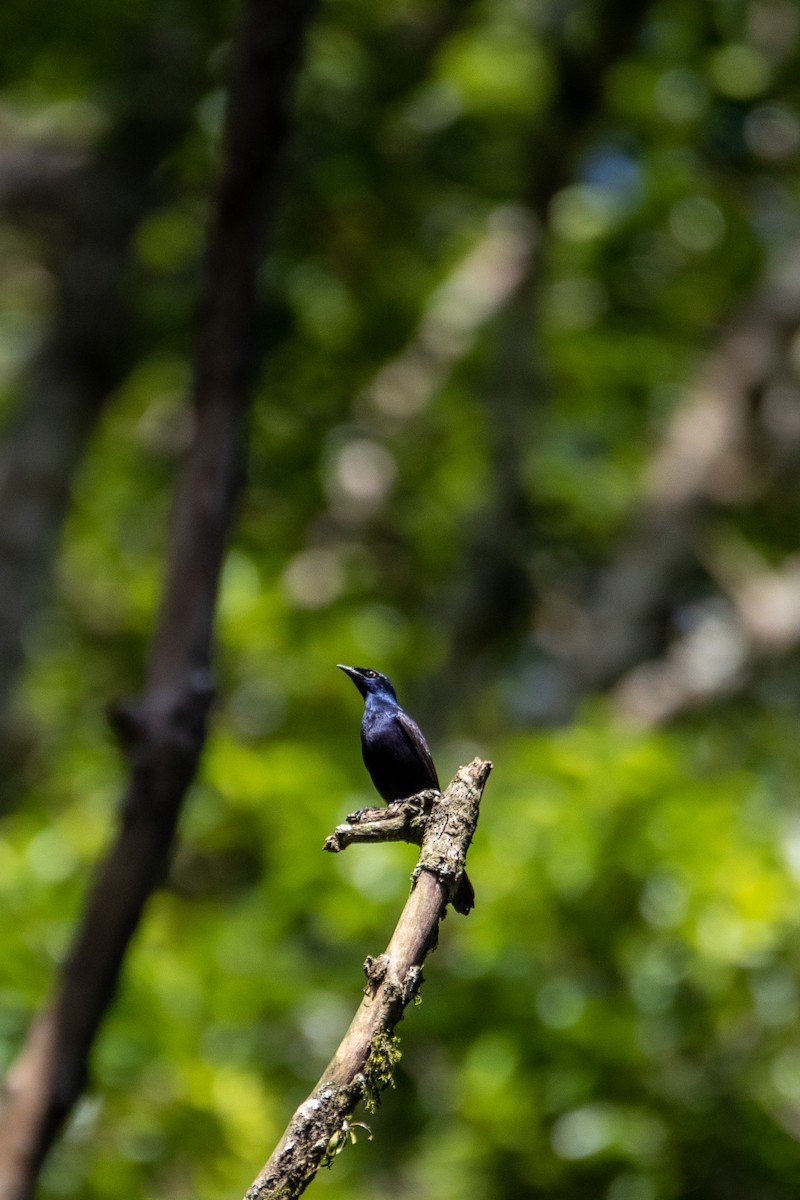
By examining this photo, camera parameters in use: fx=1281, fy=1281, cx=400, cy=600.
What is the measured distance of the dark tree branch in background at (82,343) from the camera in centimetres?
769

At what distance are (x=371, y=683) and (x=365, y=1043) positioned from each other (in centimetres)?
123

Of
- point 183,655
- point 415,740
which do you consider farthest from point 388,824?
point 183,655

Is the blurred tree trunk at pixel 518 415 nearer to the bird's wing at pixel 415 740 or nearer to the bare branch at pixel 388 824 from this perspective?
the bird's wing at pixel 415 740

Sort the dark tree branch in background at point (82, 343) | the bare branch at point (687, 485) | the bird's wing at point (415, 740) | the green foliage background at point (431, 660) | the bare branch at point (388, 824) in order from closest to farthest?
the bare branch at point (388, 824) < the bird's wing at point (415, 740) < the green foliage background at point (431, 660) < the dark tree branch in background at point (82, 343) < the bare branch at point (687, 485)

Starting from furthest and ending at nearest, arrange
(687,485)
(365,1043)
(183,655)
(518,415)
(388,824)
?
(687,485) → (518,415) → (183,655) → (388,824) → (365,1043)

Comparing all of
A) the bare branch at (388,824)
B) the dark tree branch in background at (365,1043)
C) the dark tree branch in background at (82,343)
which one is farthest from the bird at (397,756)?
the dark tree branch in background at (82,343)

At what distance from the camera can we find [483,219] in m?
10.6

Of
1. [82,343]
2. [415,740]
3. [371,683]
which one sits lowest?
[415,740]

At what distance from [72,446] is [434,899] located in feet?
23.0

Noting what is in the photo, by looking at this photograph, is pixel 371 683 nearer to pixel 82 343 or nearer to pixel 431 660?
pixel 431 660

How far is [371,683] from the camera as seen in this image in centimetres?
264

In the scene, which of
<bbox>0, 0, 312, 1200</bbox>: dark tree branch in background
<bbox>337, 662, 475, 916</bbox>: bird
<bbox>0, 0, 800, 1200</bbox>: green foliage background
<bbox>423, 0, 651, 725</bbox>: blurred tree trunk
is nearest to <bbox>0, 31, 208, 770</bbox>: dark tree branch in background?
<bbox>0, 0, 800, 1200</bbox>: green foliage background

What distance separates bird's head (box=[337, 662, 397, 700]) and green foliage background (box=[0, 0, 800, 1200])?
277 cm

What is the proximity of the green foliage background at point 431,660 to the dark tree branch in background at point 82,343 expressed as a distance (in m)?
0.20
